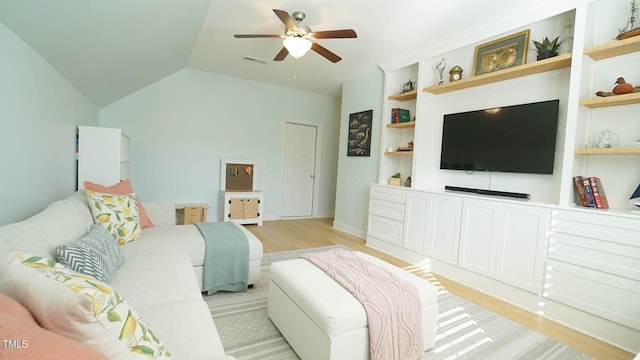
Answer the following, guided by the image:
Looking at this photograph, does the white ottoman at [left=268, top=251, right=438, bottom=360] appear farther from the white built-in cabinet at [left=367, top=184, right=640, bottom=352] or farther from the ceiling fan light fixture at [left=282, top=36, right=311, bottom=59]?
the ceiling fan light fixture at [left=282, top=36, right=311, bottom=59]

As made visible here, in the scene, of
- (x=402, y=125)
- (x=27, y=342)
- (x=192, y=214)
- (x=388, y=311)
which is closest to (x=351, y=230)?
(x=402, y=125)

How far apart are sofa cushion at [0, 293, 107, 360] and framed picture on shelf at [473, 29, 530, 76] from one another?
11.7 ft

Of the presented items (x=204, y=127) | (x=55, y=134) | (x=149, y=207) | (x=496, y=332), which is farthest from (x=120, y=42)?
(x=496, y=332)

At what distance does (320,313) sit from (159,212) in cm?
241

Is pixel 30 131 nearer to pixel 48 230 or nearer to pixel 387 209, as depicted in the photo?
pixel 48 230

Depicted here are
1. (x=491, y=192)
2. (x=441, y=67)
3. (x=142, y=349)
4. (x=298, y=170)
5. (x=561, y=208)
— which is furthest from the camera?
(x=298, y=170)

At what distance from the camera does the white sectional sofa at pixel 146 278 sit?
75 centimetres

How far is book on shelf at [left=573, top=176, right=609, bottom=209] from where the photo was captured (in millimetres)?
2220

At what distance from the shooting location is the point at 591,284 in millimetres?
2078

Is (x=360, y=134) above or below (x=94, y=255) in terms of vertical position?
above

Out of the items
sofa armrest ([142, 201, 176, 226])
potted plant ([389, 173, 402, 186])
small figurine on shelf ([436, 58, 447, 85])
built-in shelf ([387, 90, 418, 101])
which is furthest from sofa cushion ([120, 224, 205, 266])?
small figurine on shelf ([436, 58, 447, 85])

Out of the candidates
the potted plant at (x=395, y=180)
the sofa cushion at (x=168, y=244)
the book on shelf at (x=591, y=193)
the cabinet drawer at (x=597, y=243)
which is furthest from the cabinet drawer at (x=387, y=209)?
the sofa cushion at (x=168, y=244)

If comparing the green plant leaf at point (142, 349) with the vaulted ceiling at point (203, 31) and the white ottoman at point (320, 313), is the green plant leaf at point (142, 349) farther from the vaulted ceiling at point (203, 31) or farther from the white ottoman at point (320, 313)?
the vaulted ceiling at point (203, 31)

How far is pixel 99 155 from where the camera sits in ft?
10.1
